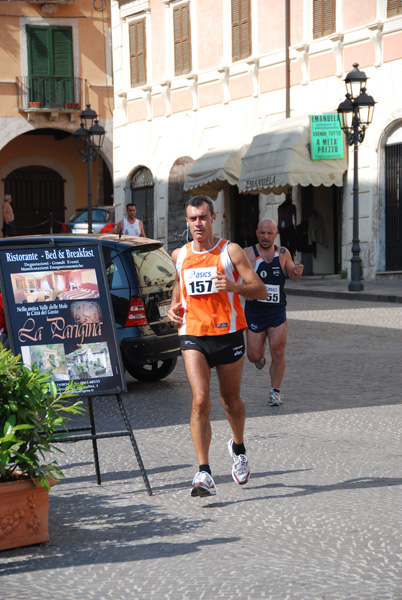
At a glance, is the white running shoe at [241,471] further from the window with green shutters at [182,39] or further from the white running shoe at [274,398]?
the window with green shutters at [182,39]

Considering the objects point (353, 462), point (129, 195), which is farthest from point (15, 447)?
point (129, 195)

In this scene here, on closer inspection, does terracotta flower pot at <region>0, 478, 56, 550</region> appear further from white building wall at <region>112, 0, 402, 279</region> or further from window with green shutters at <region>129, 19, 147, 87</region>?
window with green shutters at <region>129, 19, 147, 87</region>

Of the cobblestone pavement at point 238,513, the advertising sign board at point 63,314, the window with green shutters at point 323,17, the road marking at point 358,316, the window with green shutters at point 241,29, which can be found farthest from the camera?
the window with green shutters at point 241,29

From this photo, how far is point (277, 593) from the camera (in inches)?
185

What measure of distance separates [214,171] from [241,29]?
3931 mm

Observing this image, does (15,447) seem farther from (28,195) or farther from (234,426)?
(28,195)

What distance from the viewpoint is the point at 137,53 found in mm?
34906

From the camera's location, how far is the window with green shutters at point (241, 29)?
97.3 ft

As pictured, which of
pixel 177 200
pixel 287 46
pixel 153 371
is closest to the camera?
pixel 153 371

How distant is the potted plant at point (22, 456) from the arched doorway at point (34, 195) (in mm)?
38776

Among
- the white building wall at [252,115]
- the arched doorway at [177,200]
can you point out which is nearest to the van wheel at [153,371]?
the white building wall at [252,115]

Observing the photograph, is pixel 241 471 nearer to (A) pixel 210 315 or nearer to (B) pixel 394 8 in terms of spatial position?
(A) pixel 210 315

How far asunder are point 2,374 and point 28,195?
39.2 meters

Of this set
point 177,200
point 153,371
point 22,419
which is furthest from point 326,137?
point 22,419
